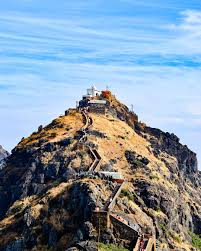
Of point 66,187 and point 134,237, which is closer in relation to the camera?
point 134,237

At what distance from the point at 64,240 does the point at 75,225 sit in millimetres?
4708

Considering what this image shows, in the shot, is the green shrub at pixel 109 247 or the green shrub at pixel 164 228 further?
the green shrub at pixel 164 228

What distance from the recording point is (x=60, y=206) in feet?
595

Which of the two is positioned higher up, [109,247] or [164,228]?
[164,228]

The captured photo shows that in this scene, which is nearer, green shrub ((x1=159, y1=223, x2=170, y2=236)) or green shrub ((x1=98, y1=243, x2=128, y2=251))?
green shrub ((x1=98, y1=243, x2=128, y2=251))

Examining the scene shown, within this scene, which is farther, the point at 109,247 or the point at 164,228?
the point at 164,228

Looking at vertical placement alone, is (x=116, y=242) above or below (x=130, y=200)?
below

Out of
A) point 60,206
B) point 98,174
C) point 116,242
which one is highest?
point 98,174

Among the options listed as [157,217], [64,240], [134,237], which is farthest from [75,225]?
[157,217]

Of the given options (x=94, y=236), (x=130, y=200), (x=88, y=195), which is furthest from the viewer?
(x=130, y=200)

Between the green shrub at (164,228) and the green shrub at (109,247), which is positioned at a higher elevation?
the green shrub at (164,228)

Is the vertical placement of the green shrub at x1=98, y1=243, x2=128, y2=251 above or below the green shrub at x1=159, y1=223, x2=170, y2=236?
below

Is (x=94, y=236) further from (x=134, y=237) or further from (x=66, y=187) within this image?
(x=66, y=187)

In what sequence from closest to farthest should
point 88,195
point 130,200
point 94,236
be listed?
point 94,236 < point 88,195 < point 130,200
